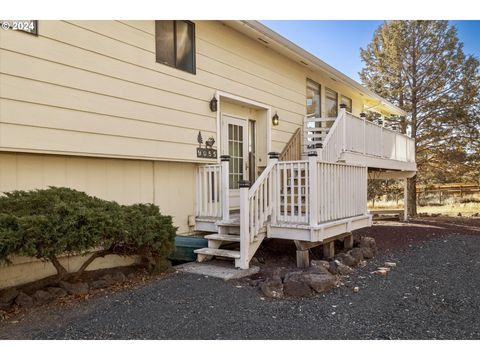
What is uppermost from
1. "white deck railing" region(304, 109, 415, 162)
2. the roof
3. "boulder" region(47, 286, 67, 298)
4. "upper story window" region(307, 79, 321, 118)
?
the roof

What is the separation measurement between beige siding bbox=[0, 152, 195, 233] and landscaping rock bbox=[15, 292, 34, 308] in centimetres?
120

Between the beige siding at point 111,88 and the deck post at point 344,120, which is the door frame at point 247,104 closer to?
the beige siding at point 111,88

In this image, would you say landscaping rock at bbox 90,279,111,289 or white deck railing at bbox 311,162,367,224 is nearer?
landscaping rock at bbox 90,279,111,289

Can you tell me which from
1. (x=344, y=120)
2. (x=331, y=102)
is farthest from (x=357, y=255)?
(x=331, y=102)

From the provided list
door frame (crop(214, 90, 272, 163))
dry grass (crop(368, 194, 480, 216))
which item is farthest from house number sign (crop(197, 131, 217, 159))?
dry grass (crop(368, 194, 480, 216))

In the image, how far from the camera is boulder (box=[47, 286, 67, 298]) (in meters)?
4.11

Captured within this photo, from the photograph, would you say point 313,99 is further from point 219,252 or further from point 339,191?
point 219,252

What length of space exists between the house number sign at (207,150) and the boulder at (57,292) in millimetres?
3102

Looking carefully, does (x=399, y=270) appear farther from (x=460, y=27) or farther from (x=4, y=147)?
(x=460, y=27)

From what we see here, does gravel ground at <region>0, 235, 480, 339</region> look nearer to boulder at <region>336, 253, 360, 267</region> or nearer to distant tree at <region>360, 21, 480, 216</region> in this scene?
boulder at <region>336, 253, 360, 267</region>

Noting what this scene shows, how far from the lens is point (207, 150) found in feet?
21.9

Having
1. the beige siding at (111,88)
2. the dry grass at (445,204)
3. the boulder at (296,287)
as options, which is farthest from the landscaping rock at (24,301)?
the dry grass at (445,204)

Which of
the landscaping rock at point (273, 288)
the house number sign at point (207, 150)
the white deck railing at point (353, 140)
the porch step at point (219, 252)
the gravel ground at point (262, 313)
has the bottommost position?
the gravel ground at point (262, 313)

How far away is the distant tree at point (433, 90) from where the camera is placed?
15.7 m
